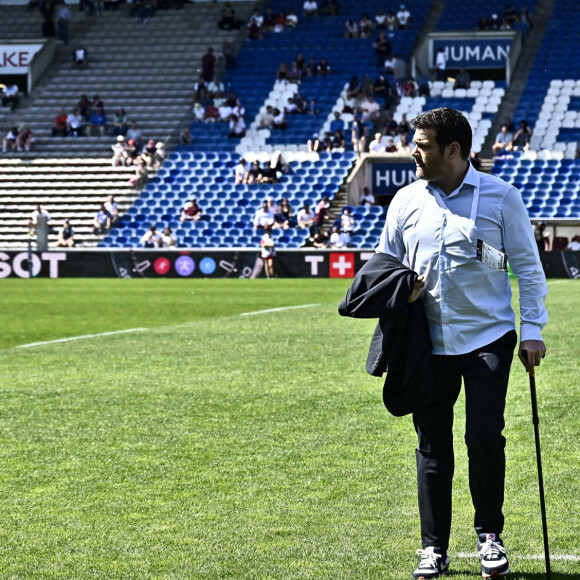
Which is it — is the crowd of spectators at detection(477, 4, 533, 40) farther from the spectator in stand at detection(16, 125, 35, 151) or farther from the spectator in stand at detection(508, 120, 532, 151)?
the spectator in stand at detection(16, 125, 35, 151)

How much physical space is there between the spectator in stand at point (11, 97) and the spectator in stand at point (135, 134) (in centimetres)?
614

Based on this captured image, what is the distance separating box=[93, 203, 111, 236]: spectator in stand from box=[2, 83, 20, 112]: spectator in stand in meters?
10.2

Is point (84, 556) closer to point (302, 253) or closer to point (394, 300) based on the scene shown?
point (394, 300)

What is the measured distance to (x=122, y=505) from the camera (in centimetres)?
662

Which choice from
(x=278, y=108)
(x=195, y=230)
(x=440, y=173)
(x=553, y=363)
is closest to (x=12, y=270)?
(x=195, y=230)

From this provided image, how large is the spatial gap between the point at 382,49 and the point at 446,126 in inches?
1709

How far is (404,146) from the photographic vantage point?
136 feet

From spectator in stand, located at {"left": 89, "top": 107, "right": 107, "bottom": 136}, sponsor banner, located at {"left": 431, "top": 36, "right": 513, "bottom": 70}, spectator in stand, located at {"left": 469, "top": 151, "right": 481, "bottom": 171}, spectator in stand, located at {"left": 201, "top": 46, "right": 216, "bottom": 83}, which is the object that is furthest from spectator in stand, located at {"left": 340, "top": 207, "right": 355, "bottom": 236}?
spectator in stand, located at {"left": 89, "top": 107, "right": 107, "bottom": 136}

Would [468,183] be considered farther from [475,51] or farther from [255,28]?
[255,28]

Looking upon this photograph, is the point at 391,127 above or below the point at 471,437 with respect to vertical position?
above

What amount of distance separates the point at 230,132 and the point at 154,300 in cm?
2117

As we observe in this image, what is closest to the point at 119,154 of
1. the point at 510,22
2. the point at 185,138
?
the point at 185,138

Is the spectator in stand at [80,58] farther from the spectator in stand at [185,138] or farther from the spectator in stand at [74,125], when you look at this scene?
the spectator in stand at [185,138]

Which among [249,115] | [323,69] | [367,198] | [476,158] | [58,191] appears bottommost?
[367,198]
